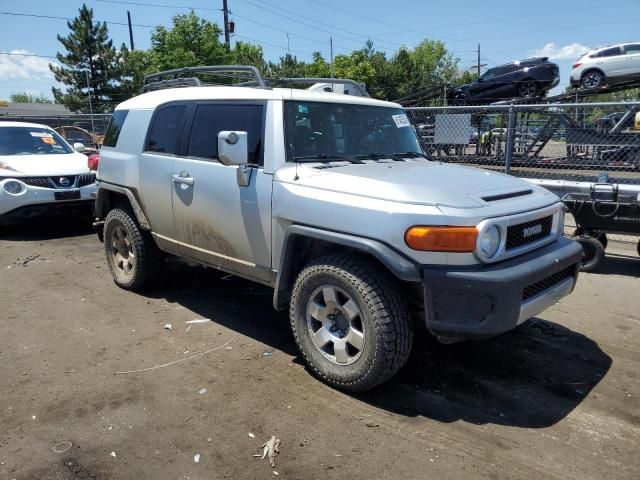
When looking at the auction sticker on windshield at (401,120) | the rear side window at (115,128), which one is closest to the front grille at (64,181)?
the rear side window at (115,128)

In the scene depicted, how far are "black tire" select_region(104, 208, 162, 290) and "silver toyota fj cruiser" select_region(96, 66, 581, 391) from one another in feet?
0.58

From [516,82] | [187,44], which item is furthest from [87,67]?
[516,82]

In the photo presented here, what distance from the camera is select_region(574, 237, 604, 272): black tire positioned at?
634 centimetres

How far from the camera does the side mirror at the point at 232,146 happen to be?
363 cm

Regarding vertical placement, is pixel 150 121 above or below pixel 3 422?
above

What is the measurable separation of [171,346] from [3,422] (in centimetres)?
132

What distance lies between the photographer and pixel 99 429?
121 inches

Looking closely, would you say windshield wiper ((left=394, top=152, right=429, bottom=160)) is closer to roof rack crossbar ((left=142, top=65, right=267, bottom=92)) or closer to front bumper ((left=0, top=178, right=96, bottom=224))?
roof rack crossbar ((left=142, top=65, right=267, bottom=92))

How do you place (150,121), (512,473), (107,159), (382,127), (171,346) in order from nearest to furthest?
(512,473)
(171,346)
(382,127)
(150,121)
(107,159)

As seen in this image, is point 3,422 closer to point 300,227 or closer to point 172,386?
point 172,386

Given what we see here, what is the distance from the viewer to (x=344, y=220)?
326 centimetres

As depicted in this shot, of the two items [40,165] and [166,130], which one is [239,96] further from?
[40,165]

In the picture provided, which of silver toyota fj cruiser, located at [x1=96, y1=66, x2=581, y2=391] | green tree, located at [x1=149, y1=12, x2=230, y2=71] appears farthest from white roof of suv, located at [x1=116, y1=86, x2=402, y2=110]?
green tree, located at [x1=149, y1=12, x2=230, y2=71]

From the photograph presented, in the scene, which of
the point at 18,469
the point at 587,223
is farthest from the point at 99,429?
the point at 587,223
